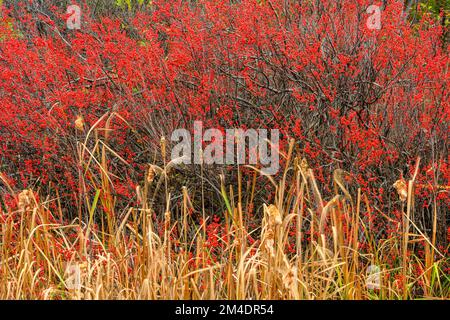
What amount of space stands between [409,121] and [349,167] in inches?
21.2

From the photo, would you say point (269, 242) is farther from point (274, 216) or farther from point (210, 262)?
point (210, 262)

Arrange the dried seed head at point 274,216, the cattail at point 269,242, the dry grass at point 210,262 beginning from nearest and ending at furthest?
the dried seed head at point 274,216 → the cattail at point 269,242 → the dry grass at point 210,262

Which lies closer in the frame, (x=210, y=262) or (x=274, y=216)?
(x=274, y=216)

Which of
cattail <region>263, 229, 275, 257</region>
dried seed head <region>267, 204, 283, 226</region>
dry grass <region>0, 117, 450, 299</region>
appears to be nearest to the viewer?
dried seed head <region>267, 204, 283, 226</region>

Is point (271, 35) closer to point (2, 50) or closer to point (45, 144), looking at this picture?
point (45, 144)

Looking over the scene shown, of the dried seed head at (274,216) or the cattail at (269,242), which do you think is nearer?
the dried seed head at (274,216)

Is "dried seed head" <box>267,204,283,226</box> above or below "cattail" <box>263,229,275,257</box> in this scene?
above

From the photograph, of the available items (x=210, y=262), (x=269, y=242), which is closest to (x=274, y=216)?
(x=269, y=242)

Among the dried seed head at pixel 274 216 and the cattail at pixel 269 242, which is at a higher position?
the dried seed head at pixel 274 216

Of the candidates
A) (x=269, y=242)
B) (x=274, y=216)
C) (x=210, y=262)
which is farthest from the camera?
(x=210, y=262)

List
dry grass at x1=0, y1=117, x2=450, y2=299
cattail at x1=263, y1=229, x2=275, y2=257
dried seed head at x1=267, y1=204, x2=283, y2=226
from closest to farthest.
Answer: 1. dried seed head at x1=267, y1=204, x2=283, y2=226
2. cattail at x1=263, y1=229, x2=275, y2=257
3. dry grass at x1=0, y1=117, x2=450, y2=299
